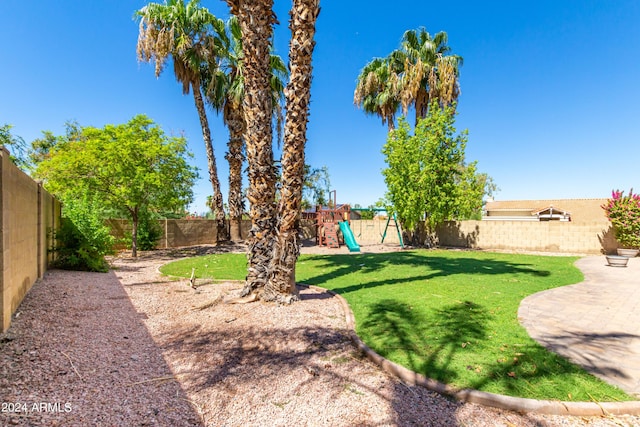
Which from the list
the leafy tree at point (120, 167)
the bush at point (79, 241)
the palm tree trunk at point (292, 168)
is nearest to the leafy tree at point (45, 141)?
→ the leafy tree at point (120, 167)

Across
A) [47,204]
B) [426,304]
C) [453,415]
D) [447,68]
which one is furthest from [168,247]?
[447,68]

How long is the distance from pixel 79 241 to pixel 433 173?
1508 cm

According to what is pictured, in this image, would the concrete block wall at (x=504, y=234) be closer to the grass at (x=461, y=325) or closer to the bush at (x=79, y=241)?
the grass at (x=461, y=325)

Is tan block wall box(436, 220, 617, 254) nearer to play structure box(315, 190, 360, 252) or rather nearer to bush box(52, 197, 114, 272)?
play structure box(315, 190, 360, 252)

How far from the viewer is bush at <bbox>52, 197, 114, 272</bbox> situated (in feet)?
27.5

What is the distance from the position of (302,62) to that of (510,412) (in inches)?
232

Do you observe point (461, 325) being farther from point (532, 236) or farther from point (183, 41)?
point (183, 41)

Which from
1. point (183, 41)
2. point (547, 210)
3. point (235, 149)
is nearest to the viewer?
point (183, 41)

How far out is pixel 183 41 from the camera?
47.3ft

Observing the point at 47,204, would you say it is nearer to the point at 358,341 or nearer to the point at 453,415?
the point at 358,341

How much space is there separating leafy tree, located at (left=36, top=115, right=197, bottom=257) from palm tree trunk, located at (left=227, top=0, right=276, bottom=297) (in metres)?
7.68

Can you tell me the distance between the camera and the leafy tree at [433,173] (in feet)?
51.6

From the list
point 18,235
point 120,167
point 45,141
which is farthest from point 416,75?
point 45,141

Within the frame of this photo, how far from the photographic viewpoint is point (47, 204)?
24.4ft
